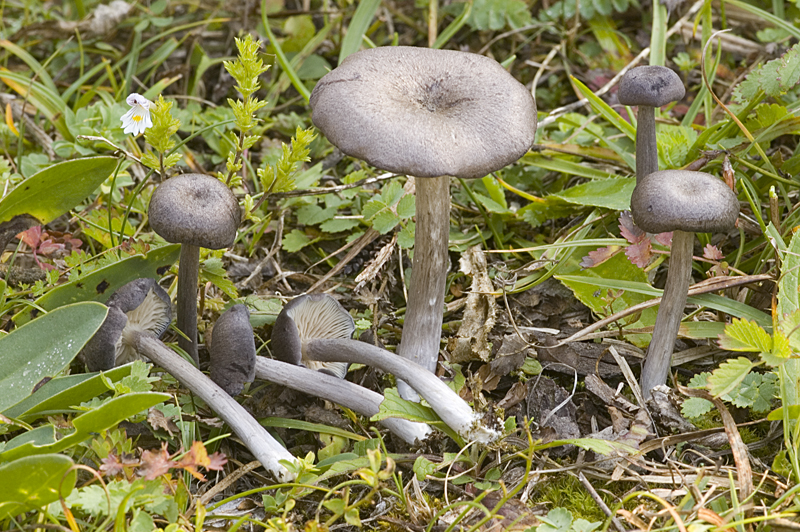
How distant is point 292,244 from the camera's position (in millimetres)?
3412

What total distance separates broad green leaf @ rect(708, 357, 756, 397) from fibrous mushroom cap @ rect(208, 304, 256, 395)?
1533mm

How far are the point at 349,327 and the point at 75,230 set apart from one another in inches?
58.5

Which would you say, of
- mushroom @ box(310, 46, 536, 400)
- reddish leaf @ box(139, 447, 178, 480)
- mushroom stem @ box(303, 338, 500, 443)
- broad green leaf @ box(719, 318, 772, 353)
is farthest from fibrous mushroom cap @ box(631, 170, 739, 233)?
reddish leaf @ box(139, 447, 178, 480)

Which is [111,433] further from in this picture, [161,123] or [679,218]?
[679,218]

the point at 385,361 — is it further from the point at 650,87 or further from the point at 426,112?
the point at 650,87

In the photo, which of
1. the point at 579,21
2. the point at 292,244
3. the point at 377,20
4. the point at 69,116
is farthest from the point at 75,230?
the point at 579,21

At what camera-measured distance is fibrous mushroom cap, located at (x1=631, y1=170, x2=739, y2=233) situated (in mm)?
2240

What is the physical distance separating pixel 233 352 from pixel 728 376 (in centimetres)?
165

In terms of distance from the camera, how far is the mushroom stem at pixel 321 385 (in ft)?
8.57

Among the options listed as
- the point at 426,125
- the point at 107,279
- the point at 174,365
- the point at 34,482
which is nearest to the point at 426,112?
the point at 426,125

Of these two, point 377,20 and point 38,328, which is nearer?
point 38,328

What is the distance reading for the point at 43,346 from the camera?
7.66ft

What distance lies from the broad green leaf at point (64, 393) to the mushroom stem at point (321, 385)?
52 centimetres

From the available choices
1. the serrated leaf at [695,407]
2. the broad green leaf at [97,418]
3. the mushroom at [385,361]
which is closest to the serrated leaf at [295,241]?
the mushroom at [385,361]
